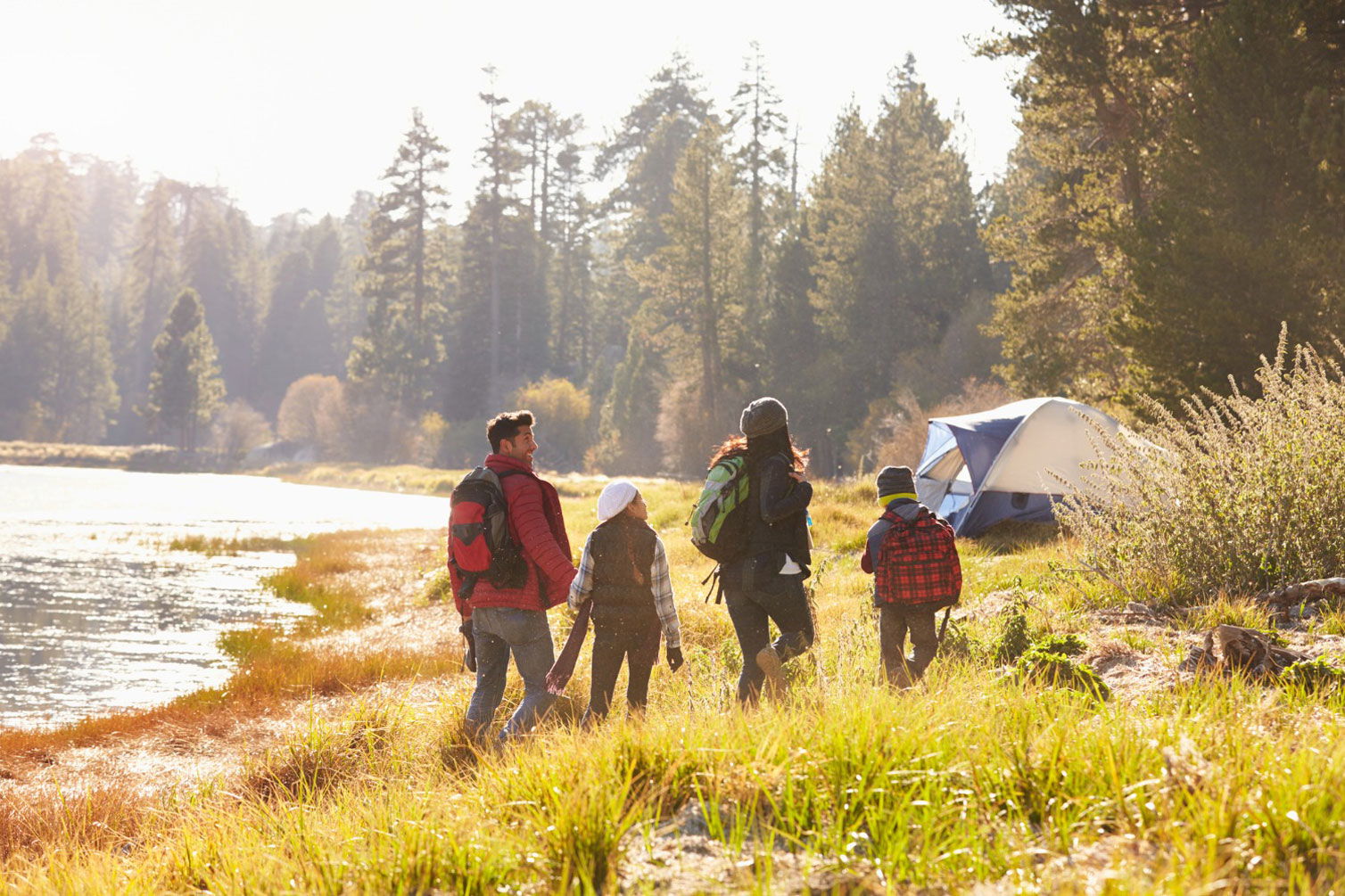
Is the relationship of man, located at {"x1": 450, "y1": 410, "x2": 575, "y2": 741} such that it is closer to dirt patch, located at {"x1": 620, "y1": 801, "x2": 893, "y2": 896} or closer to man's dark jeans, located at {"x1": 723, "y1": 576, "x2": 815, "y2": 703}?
man's dark jeans, located at {"x1": 723, "y1": 576, "x2": 815, "y2": 703}

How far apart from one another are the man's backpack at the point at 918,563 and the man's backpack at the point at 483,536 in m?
2.09

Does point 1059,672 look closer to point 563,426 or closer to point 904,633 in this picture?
point 904,633

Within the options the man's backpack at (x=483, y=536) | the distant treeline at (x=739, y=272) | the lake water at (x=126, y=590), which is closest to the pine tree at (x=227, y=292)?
the distant treeline at (x=739, y=272)

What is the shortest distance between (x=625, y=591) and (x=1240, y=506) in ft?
15.9

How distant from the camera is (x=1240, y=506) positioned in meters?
7.82

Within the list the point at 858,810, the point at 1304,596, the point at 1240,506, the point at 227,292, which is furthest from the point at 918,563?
the point at 227,292

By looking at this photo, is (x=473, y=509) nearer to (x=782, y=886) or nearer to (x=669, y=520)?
(x=782, y=886)

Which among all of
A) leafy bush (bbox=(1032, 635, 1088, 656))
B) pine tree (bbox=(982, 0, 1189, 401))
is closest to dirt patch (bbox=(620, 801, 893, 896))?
leafy bush (bbox=(1032, 635, 1088, 656))

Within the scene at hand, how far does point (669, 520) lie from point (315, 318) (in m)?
84.5

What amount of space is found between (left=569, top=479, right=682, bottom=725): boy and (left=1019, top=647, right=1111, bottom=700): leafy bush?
1.89 metres

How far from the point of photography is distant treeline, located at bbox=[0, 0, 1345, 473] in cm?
1388

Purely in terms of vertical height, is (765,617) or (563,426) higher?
(563,426)

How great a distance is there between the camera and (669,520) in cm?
2170

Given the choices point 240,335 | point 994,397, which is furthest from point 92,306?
point 994,397
